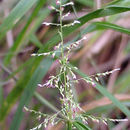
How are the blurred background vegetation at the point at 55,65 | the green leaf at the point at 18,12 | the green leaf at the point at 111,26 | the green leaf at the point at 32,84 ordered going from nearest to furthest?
the green leaf at the point at 111,26 → the green leaf at the point at 18,12 → the green leaf at the point at 32,84 → the blurred background vegetation at the point at 55,65

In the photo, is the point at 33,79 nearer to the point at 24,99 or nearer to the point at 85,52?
the point at 24,99

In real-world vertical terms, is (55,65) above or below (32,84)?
below

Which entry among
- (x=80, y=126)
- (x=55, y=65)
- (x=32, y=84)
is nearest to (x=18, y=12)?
(x=32, y=84)

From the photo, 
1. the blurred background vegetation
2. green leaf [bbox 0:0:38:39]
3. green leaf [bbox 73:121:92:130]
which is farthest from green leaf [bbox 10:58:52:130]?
green leaf [bbox 73:121:92:130]

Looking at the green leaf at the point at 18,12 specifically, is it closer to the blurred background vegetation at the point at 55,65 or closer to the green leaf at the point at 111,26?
the blurred background vegetation at the point at 55,65

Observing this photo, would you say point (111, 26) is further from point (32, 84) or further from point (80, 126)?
point (32, 84)

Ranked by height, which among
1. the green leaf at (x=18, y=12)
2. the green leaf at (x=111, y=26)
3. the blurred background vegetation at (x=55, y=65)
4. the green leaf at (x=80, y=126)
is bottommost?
the blurred background vegetation at (x=55, y=65)

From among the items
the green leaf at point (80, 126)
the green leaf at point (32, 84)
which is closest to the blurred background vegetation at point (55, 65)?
the green leaf at point (32, 84)

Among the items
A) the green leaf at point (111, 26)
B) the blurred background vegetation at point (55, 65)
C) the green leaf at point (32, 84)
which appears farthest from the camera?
the blurred background vegetation at point (55, 65)

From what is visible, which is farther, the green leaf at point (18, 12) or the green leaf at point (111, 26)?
the green leaf at point (18, 12)

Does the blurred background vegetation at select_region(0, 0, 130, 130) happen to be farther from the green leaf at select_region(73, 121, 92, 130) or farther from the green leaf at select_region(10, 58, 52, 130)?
the green leaf at select_region(73, 121, 92, 130)

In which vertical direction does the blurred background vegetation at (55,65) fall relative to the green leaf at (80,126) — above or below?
below
